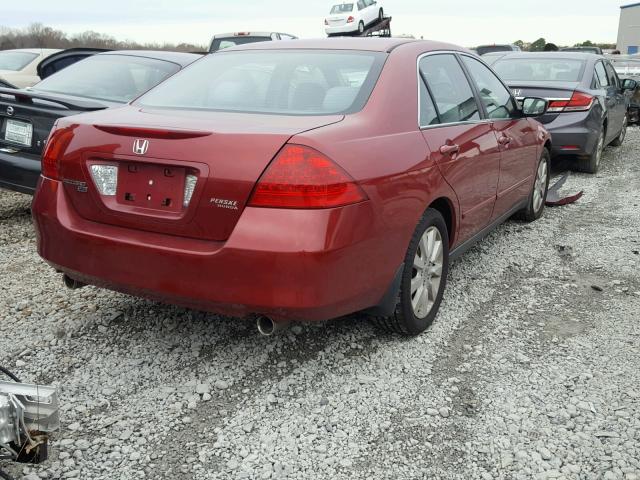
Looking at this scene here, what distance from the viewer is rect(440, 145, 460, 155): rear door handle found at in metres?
3.55

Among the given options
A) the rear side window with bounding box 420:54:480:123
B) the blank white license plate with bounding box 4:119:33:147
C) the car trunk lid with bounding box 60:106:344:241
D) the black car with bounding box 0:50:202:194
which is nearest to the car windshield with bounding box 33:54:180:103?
the black car with bounding box 0:50:202:194

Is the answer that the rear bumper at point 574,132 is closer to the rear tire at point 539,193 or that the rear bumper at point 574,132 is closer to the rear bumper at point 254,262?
the rear tire at point 539,193

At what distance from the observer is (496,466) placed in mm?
2535

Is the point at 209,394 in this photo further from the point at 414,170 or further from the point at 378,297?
the point at 414,170

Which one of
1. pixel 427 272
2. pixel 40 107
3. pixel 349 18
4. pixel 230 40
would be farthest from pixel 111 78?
pixel 349 18

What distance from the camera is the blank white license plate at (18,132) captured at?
16.5ft

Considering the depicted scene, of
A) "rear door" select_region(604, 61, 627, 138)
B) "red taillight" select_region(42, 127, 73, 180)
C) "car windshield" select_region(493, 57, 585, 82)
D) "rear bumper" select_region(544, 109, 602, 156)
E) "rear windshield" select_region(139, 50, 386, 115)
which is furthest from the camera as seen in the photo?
"rear door" select_region(604, 61, 627, 138)

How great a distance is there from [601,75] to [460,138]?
6.78 metres

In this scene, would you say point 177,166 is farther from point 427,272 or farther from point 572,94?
point 572,94

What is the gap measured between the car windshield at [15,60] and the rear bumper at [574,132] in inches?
327

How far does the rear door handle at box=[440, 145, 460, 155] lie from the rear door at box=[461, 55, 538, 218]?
0.86m

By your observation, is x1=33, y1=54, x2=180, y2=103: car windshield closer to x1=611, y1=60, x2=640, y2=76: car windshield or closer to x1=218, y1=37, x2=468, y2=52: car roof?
x1=218, y1=37, x2=468, y2=52: car roof

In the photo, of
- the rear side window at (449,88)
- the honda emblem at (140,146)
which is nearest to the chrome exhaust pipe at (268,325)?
the honda emblem at (140,146)

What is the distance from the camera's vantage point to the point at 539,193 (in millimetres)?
6262
